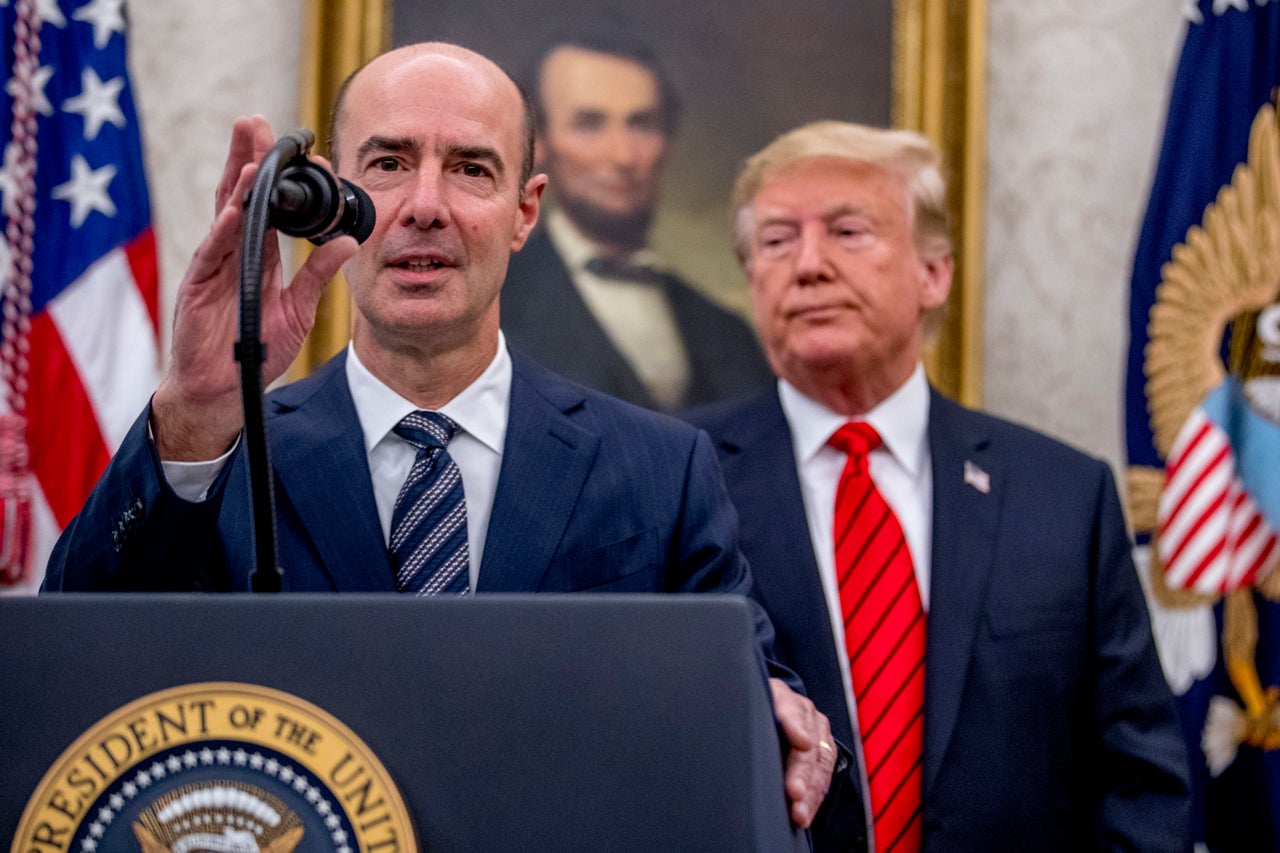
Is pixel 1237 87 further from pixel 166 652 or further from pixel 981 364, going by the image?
pixel 166 652

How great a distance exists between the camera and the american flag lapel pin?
9.14 ft

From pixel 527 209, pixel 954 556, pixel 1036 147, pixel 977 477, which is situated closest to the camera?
pixel 527 209

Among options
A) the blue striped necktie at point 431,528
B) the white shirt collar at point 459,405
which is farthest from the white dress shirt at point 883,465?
the blue striped necktie at point 431,528

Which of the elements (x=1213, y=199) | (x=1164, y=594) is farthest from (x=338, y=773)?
(x=1213, y=199)

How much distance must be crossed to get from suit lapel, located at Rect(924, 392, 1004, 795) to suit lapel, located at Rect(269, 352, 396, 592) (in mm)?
1285

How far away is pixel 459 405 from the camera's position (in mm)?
1862

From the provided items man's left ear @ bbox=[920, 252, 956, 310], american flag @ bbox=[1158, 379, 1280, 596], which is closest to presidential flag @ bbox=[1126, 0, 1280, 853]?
american flag @ bbox=[1158, 379, 1280, 596]

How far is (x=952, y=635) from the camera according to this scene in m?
2.57

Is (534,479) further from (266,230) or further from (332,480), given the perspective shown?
(266,230)

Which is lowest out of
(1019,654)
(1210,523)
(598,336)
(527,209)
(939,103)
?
(1019,654)

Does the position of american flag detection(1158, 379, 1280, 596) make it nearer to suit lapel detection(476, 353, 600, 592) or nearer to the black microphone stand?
suit lapel detection(476, 353, 600, 592)

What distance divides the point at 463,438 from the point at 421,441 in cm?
7

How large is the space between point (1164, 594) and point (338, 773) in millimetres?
2951

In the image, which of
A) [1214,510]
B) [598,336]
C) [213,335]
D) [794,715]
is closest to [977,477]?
[1214,510]
